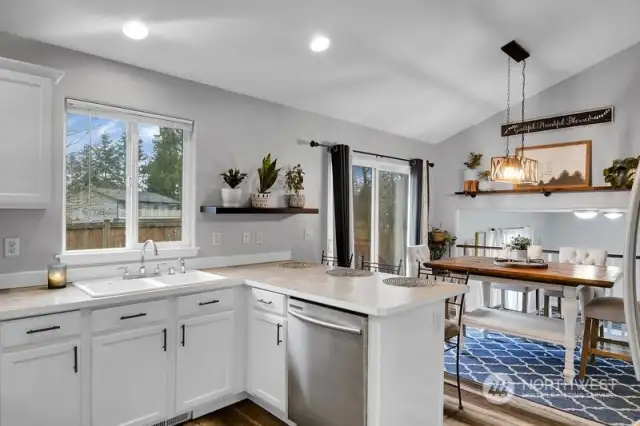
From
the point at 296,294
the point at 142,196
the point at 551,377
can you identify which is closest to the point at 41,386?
the point at 296,294

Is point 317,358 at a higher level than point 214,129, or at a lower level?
lower

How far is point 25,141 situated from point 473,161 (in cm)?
485

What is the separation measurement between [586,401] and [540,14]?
2.98 meters

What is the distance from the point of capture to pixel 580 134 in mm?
4684

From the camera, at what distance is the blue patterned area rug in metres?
2.87

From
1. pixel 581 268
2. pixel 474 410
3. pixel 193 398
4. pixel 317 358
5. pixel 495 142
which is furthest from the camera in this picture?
pixel 495 142

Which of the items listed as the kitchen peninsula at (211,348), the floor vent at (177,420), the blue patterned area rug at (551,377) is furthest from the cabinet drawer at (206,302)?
the blue patterned area rug at (551,377)

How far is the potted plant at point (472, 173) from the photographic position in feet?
17.8

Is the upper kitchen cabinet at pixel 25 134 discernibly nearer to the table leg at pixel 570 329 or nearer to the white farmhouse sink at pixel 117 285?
the white farmhouse sink at pixel 117 285

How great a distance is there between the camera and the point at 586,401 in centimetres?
297

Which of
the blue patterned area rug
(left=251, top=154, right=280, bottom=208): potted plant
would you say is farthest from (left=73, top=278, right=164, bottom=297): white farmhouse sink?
the blue patterned area rug

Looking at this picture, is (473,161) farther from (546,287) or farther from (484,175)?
(546,287)

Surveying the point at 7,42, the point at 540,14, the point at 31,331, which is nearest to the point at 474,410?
the point at 31,331

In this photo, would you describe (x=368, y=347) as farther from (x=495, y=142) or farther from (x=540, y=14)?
(x=495, y=142)
